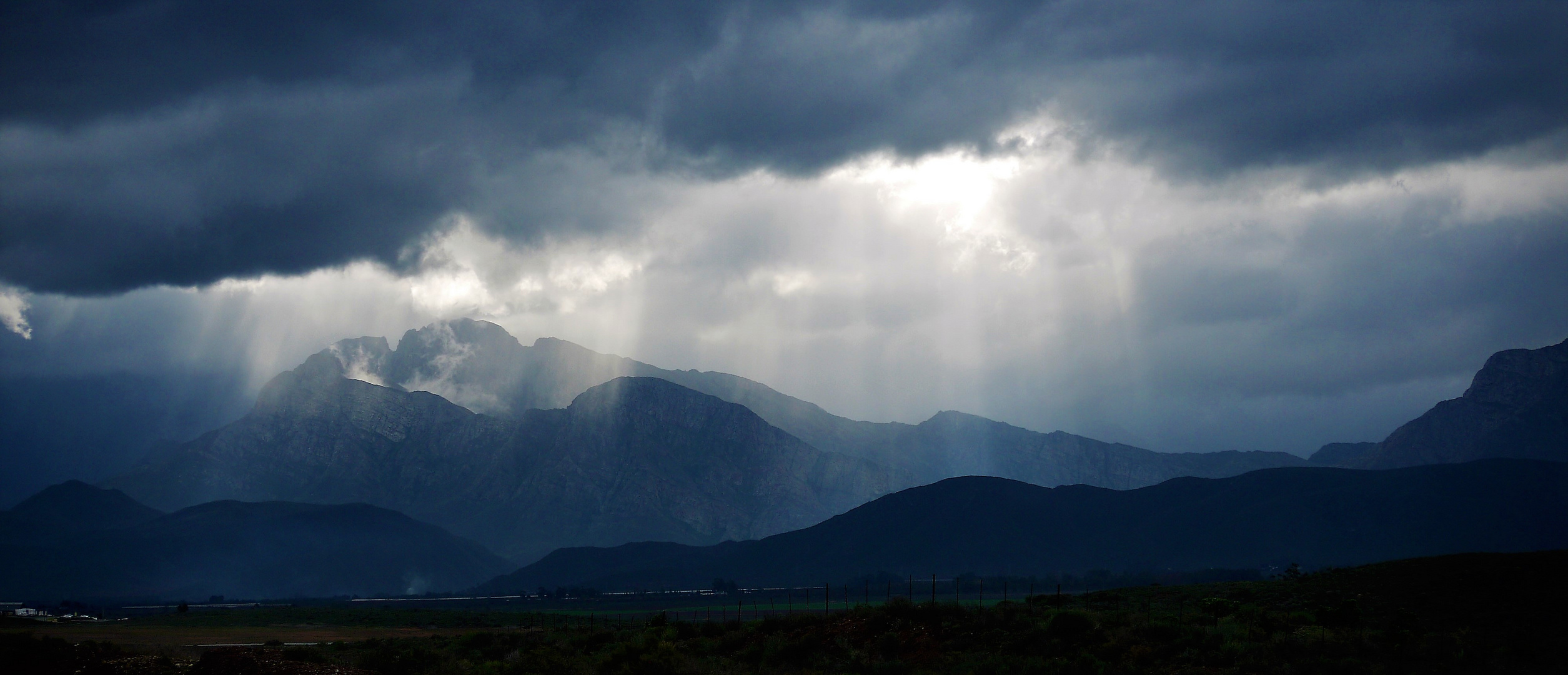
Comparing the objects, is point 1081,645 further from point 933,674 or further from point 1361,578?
point 1361,578

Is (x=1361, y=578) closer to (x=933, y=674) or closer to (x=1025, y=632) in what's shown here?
(x=1025, y=632)

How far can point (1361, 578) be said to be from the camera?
85.1 m

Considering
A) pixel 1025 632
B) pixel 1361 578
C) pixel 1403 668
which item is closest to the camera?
pixel 1403 668

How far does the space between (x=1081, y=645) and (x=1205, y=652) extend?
22.3ft

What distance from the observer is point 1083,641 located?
5988 centimetres

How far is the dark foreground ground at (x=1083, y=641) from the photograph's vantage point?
5338cm

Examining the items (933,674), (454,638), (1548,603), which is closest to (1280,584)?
(1548,603)

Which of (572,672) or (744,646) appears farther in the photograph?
(744,646)

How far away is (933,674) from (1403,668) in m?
21.4

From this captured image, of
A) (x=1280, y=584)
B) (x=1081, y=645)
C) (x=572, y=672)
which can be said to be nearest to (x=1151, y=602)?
(x=1280, y=584)

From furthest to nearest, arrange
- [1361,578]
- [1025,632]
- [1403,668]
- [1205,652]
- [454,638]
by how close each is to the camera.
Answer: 1. [454,638]
2. [1361,578]
3. [1025,632]
4. [1205,652]
5. [1403,668]

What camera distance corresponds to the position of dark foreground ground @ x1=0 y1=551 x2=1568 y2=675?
5338 cm

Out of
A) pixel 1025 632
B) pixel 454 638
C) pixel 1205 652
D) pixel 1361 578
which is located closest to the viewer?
pixel 1205 652

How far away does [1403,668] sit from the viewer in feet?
161
